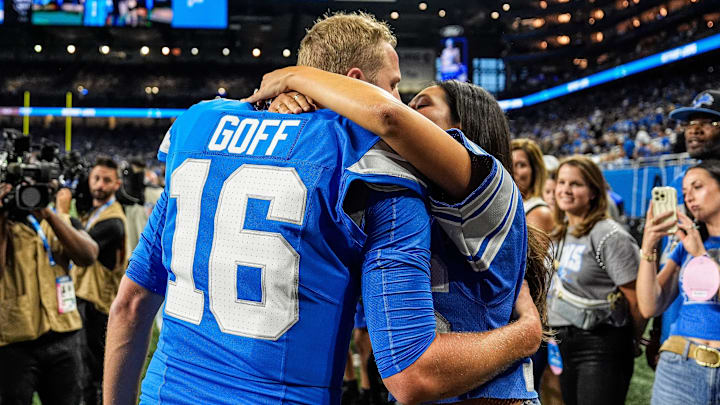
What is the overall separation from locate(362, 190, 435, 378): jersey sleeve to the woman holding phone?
6.82 ft

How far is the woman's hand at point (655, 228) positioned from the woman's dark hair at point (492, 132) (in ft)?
5.16

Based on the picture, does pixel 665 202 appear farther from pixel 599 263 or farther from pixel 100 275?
pixel 100 275

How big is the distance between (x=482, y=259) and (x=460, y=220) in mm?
98

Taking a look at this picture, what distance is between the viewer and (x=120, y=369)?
65.3 inches

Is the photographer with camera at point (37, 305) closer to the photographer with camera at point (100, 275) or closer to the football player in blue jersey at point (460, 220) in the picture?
the photographer with camera at point (100, 275)

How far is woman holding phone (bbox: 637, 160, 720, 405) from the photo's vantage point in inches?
111

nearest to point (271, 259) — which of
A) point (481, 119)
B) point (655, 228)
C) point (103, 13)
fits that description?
point (481, 119)

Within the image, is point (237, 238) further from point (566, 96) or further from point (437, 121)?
point (566, 96)

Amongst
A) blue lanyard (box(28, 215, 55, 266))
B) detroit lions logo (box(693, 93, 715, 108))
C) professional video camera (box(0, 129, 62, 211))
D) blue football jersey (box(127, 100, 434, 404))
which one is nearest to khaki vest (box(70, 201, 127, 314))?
blue lanyard (box(28, 215, 55, 266))

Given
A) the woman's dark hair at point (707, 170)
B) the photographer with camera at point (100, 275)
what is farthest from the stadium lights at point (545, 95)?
the photographer with camera at point (100, 275)

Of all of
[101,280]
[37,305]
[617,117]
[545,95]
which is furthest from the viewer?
[545,95]

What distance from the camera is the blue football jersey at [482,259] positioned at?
1.31 m

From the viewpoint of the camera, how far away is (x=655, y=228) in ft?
10.0

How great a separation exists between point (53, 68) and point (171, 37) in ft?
27.6
